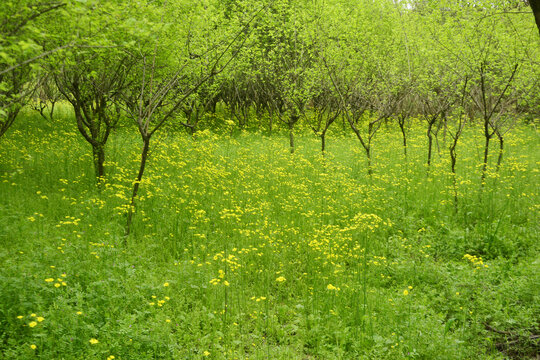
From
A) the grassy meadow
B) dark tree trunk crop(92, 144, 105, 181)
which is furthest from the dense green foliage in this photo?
dark tree trunk crop(92, 144, 105, 181)

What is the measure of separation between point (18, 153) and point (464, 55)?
14.8 meters

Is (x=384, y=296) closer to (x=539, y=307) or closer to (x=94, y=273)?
(x=539, y=307)

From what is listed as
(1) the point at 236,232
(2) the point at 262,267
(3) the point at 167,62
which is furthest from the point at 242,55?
(2) the point at 262,267

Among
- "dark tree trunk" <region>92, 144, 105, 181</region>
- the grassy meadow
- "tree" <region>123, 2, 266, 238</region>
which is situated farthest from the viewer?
"dark tree trunk" <region>92, 144, 105, 181</region>

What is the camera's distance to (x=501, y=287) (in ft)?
19.2

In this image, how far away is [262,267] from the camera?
251 inches

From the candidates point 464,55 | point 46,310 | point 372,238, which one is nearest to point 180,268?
point 46,310

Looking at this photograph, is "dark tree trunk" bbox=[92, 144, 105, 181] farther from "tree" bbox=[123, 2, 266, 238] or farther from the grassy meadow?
"tree" bbox=[123, 2, 266, 238]

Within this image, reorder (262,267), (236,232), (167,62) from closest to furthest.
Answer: (262,267) < (236,232) < (167,62)

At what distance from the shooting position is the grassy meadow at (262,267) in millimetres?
4406

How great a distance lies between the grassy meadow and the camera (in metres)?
4.41

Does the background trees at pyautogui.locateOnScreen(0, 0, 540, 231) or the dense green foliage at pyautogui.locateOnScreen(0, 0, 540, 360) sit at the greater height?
the background trees at pyautogui.locateOnScreen(0, 0, 540, 231)

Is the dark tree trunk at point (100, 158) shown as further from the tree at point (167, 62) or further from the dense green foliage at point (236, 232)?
the tree at point (167, 62)

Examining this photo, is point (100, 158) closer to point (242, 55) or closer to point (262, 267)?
point (262, 267)
